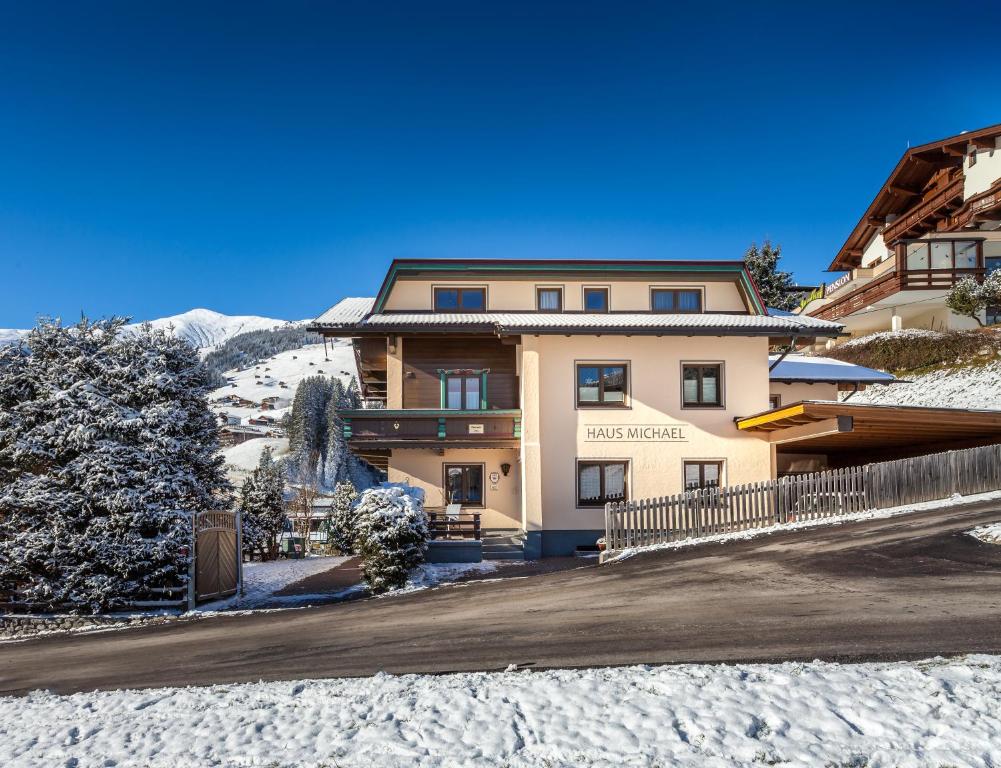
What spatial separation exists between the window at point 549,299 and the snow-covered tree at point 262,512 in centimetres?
1557

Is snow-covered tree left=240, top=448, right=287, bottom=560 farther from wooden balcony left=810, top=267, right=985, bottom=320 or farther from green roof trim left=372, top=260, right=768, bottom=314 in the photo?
wooden balcony left=810, top=267, right=985, bottom=320

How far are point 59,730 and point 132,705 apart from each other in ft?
2.44

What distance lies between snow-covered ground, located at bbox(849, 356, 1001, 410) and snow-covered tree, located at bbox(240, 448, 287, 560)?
1013 inches

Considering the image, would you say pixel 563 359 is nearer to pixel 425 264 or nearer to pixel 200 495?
pixel 425 264

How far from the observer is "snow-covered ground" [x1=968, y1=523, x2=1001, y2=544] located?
45.1ft

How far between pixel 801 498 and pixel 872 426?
3.12m

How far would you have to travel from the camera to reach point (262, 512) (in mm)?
33719

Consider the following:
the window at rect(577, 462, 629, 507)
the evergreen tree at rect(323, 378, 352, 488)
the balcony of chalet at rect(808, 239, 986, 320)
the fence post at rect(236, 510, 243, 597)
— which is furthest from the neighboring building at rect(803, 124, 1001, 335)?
the evergreen tree at rect(323, 378, 352, 488)

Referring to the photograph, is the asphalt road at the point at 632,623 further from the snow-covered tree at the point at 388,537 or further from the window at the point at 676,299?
the window at the point at 676,299

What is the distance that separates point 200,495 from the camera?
60.0ft

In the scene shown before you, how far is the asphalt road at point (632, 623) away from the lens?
347 inches

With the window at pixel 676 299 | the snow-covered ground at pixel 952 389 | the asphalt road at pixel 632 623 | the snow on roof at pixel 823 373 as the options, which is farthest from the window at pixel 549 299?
the snow-covered ground at pixel 952 389

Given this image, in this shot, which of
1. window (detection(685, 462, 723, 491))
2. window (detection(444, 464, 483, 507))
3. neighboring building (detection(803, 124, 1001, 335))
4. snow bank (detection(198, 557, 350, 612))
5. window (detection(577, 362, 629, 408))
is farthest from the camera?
neighboring building (detection(803, 124, 1001, 335))

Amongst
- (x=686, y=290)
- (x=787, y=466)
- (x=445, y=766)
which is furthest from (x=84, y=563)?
(x=787, y=466)
